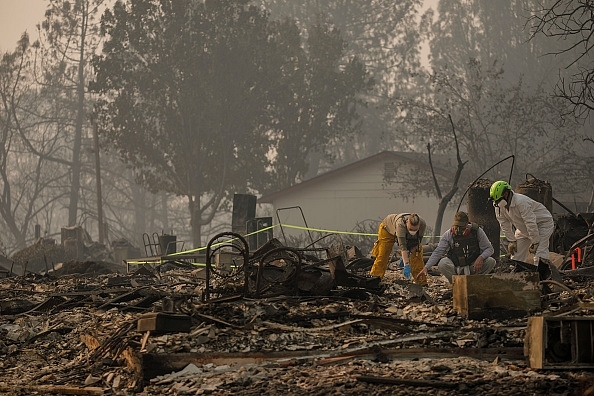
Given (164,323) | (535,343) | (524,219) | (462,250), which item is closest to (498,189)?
(524,219)

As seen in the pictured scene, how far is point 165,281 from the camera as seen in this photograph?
18.9 meters

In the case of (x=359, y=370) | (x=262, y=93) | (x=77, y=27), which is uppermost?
(x=77, y=27)

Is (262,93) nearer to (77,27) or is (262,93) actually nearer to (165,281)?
(77,27)

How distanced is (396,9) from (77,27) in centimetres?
2237

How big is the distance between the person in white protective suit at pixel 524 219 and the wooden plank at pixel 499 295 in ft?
13.4

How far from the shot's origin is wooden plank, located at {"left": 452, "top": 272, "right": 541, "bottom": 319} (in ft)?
37.3

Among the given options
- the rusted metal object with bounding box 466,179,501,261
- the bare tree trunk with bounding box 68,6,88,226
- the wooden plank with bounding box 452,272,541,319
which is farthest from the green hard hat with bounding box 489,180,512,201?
the bare tree trunk with bounding box 68,6,88,226

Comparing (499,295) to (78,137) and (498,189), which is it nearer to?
(498,189)

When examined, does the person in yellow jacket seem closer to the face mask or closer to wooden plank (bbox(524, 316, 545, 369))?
the face mask

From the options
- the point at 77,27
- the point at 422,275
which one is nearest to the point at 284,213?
the point at 77,27

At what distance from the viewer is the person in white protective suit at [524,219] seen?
51.5 ft

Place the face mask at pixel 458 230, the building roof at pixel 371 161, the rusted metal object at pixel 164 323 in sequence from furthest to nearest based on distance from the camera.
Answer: the building roof at pixel 371 161 → the face mask at pixel 458 230 → the rusted metal object at pixel 164 323

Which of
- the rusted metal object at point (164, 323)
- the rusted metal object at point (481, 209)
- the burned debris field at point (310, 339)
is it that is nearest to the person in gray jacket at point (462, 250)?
the burned debris field at point (310, 339)

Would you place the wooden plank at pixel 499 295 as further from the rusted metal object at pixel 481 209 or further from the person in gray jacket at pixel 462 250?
the rusted metal object at pixel 481 209
